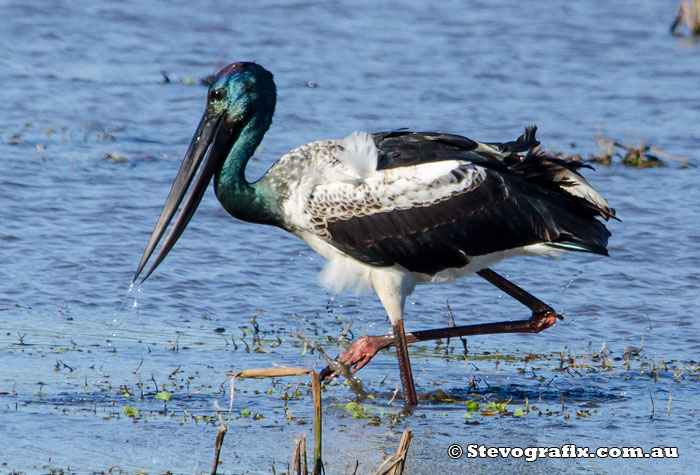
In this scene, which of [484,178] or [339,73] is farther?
[339,73]

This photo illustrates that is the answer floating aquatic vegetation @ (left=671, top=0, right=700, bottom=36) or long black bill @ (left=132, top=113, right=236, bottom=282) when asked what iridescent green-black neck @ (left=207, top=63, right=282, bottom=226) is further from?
floating aquatic vegetation @ (left=671, top=0, right=700, bottom=36)

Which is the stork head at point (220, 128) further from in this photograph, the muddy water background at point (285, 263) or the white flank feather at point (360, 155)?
the muddy water background at point (285, 263)

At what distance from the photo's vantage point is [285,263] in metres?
7.41

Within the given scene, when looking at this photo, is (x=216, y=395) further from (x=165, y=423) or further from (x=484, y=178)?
(x=484, y=178)

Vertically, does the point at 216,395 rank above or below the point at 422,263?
below

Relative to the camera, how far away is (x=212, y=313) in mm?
→ 6582

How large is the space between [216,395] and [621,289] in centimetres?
286

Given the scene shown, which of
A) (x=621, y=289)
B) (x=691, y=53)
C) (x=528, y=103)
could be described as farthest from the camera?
(x=691, y=53)

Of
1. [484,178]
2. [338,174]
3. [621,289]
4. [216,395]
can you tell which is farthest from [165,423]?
[621,289]

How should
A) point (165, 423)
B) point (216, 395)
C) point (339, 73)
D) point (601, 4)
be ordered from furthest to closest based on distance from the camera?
point (601, 4) < point (339, 73) < point (216, 395) < point (165, 423)

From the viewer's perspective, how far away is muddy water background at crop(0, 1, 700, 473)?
16.3 feet

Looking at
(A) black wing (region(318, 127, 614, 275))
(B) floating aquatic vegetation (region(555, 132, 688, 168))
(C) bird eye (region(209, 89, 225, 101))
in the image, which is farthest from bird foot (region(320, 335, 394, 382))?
(B) floating aquatic vegetation (region(555, 132, 688, 168))

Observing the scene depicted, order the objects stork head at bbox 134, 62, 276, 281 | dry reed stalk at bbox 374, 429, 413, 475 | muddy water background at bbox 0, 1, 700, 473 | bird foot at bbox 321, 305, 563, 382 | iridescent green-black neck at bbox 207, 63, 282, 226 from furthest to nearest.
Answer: stork head at bbox 134, 62, 276, 281 → iridescent green-black neck at bbox 207, 63, 282, 226 → bird foot at bbox 321, 305, 563, 382 → muddy water background at bbox 0, 1, 700, 473 → dry reed stalk at bbox 374, 429, 413, 475

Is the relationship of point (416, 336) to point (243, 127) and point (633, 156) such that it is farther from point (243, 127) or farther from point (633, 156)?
point (633, 156)
